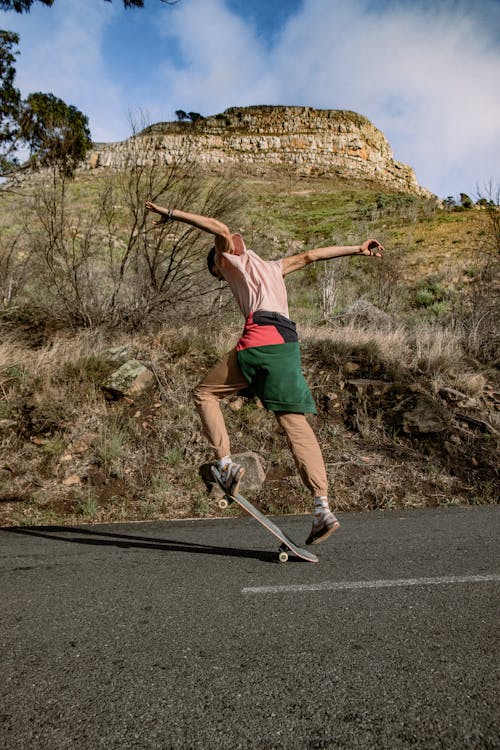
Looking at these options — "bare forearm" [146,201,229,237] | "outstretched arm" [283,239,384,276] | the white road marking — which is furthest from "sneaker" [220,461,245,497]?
"bare forearm" [146,201,229,237]

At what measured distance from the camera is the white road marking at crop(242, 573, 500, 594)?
3.02 m

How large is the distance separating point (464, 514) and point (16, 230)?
10.8m

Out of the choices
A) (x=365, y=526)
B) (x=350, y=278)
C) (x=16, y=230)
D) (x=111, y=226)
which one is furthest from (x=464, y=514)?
(x=350, y=278)

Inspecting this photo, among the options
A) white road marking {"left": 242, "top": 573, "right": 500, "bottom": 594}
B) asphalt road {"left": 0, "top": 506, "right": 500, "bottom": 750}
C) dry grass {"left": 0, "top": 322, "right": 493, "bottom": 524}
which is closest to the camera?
asphalt road {"left": 0, "top": 506, "right": 500, "bottom": 750}

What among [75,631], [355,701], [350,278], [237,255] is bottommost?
[75,631]

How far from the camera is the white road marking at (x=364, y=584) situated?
9.91 feet

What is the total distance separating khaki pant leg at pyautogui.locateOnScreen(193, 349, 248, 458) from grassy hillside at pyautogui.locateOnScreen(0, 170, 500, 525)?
2.29 m

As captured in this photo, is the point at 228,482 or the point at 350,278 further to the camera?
the point at 350,278

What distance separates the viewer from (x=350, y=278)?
64.0 ft

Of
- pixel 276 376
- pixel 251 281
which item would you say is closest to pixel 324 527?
pixel 276 376

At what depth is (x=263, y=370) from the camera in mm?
3662

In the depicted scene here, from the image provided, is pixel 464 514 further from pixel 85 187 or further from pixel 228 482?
pixel 85 187

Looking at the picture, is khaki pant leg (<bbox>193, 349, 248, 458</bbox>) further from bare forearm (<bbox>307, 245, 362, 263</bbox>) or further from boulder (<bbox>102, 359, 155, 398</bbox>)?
boulder (<bbox>102, 359, 155, 398</bbox>)

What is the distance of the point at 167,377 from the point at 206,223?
4.82 meters
